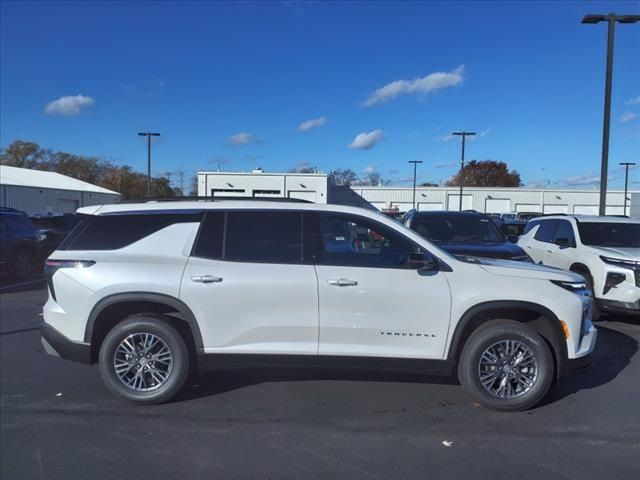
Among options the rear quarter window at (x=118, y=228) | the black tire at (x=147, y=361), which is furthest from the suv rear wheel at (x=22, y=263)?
the black tire at (x=147, y=361)

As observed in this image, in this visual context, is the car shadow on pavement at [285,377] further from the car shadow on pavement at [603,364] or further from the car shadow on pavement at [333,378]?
the car shadow on pavement at [603,364]

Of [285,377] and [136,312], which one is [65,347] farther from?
[285,377]

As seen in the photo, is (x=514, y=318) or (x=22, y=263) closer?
(x=514, y=318)

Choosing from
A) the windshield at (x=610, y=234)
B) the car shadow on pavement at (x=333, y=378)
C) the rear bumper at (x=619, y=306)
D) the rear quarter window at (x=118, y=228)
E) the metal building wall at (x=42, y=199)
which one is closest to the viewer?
the rear quarter window at (x=118, y=228)

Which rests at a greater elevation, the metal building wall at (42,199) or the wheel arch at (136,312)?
the metal building wall at (42,199)

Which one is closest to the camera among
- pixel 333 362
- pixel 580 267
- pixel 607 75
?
pixel 333 362

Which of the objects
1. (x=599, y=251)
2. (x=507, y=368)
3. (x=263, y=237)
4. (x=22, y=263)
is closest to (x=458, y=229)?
(x=599, y=251)

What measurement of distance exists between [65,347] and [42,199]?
45616 millimetres

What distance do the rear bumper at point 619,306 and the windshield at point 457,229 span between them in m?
1.79

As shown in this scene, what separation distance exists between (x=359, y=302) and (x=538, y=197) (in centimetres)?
7276

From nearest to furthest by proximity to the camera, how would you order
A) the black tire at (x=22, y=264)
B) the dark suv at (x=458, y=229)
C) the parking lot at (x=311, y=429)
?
1. the parking lot at (x=311, y=429)
2. the dark suv at (x=458, y=229)
3. the black tire at (x=22, y=264)

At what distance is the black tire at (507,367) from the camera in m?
4.25

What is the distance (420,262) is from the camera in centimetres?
419

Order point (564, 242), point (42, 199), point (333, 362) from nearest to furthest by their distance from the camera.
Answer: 1. point (333, 362)
2. point (564, 242)
3. point (42, 199)
